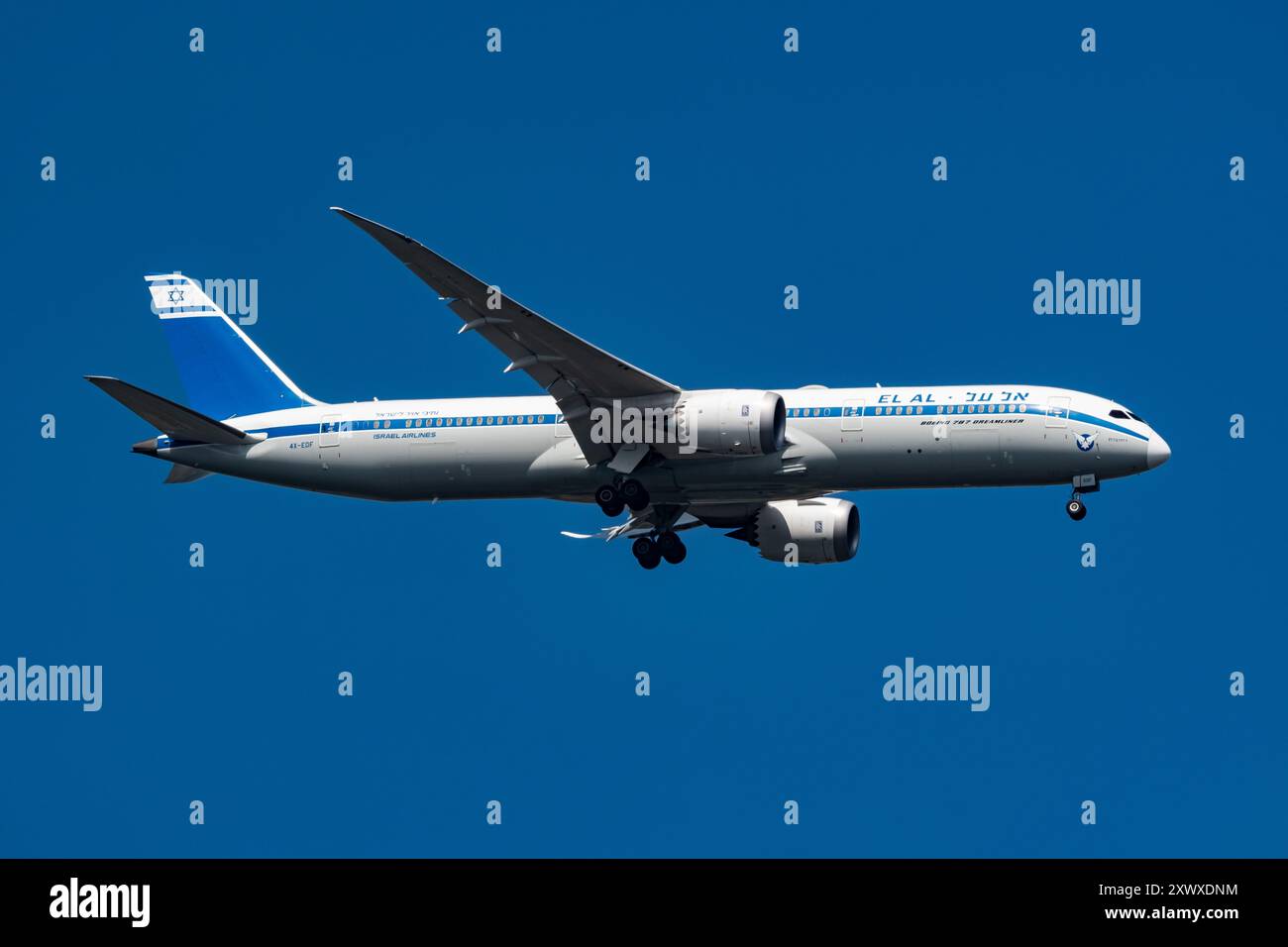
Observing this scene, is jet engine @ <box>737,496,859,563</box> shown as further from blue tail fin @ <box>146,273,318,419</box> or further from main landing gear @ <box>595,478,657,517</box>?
blue tail fin @ <box>146,273,318,419</box>

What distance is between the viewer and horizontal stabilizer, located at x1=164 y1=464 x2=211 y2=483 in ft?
212

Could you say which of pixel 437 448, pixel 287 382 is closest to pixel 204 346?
pixel 287 382

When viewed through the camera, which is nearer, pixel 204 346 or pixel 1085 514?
pixel 1085 514

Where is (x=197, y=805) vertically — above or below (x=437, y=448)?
below

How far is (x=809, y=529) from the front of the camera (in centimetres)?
6538

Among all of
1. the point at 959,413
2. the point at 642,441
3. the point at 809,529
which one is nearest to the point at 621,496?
the point at 642,441

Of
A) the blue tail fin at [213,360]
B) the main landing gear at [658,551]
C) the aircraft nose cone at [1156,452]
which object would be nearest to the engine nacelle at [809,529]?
the main landing gear at [658,551]

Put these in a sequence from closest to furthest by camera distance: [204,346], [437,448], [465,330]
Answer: [465,330]
[437,448]
[204,346]

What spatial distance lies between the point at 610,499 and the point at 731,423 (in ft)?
14.8

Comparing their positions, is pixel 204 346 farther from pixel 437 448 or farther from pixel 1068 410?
pixel 1068 410

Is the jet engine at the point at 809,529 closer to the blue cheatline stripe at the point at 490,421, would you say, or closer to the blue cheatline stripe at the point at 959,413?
the blue cheatline stripe at the point at 490,421

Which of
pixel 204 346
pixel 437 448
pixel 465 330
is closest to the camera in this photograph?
pixel 465 330
